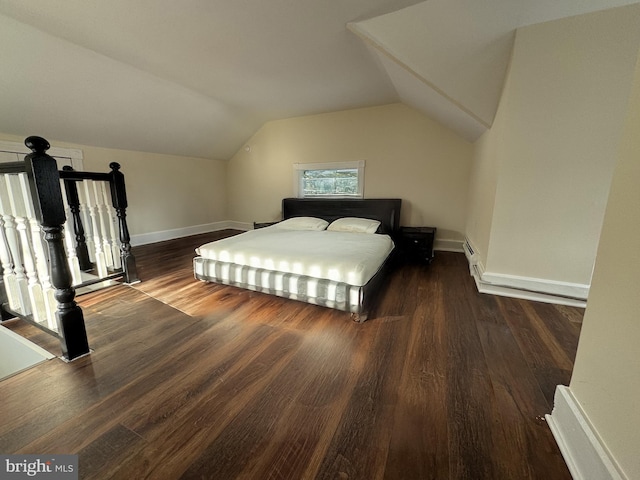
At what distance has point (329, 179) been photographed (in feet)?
15.7

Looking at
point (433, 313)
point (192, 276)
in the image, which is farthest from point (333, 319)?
point (192, 276)

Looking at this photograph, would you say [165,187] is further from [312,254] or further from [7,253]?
[312,254]

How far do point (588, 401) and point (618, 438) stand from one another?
17 cm

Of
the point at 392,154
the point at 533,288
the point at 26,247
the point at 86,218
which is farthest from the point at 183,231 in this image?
the point at 533,288

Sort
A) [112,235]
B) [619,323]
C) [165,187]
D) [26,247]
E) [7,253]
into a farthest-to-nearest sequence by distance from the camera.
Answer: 1. [165,187]
2. [112,235]
3. [7,253]
4. [26,247]
5. [619,323]

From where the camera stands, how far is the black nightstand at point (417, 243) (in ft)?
11.2

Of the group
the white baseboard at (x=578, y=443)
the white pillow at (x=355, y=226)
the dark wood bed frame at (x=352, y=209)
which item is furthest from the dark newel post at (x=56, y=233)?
the dark wood bed frame at (x=352, y=209)

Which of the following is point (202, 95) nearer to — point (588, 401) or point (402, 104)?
point (402, 104)

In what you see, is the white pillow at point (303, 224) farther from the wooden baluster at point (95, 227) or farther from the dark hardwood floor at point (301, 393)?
the wooden baluster at point (95, 227)

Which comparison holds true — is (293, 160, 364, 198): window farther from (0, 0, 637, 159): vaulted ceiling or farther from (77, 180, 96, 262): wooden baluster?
(77, 180, 96, 262): wooden baluster

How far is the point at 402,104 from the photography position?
4008 mm

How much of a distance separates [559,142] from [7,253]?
425cm

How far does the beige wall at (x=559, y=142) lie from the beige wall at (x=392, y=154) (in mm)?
1621

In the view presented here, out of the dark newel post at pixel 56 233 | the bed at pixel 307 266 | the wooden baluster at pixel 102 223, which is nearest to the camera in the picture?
the dark newel post at pixel 56 233
